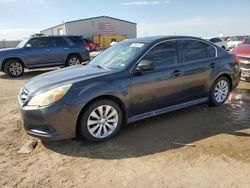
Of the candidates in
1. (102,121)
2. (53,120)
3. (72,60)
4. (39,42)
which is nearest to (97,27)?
(72,60)

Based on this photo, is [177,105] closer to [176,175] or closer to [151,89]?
[151,89]

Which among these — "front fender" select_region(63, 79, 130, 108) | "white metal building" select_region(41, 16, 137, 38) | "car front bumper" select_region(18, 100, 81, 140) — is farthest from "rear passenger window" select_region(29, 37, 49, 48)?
"white metal building" select_region(41, 16, 137, 38)

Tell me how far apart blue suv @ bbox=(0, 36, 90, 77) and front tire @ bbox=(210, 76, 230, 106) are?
8716mm

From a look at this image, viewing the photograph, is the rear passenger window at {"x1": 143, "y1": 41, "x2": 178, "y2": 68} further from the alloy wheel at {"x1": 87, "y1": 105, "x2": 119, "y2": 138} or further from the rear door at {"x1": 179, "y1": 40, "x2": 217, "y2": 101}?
the alloy wheel at {"x1": 87, "y1": 105, "x2": 119, "y2": 138}

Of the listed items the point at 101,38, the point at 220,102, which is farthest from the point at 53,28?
the point at 220,102

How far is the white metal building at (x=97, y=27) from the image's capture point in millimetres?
44219

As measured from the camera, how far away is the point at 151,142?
431 centimetres

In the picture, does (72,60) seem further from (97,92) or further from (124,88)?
(97,92)

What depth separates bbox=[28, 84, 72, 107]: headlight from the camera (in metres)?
3.94

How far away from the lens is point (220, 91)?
6031mm

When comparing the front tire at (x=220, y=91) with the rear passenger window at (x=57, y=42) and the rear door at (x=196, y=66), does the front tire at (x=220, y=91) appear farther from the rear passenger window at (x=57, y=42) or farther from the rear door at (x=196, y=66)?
the rear passenger window at (x=57, y=42)

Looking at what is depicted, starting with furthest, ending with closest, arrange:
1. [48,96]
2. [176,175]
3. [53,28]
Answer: [53,28] → [48,96] → [176,175]

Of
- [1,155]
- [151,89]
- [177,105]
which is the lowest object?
[1,155]

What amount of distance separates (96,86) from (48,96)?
0.73 m
